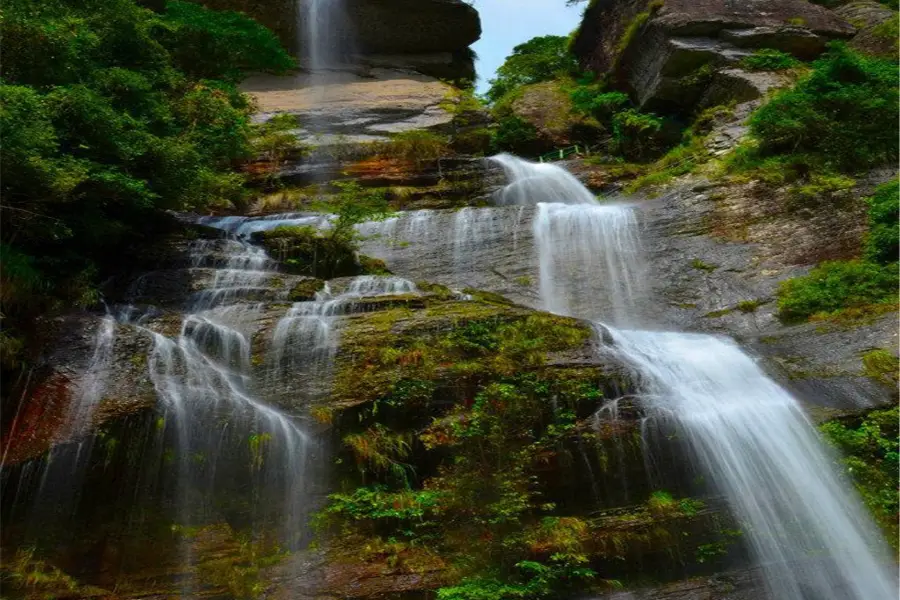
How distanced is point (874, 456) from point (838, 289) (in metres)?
3.77

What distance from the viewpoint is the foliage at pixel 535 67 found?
23.7 metres

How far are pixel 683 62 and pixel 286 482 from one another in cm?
1617

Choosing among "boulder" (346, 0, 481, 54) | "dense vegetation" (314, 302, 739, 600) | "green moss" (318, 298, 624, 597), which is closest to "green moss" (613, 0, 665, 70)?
"boulder" (346, 0, 481, 54)

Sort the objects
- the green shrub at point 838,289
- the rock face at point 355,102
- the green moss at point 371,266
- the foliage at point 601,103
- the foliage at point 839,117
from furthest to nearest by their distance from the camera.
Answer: the foliage at point 601,103
the rock face at point 355,102
the foliage at point 839,117
the green moss at point 371,266
the green shrub at point 838,289

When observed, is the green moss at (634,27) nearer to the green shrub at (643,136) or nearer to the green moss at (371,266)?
the green shrub at (643,136)

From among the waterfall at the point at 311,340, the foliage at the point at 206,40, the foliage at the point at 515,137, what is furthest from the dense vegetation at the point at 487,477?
the foliage at the point at 515,137

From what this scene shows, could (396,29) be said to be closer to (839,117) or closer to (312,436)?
(839,117)

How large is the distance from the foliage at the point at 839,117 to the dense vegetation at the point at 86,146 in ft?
34.7

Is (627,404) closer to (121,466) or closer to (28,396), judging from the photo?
(121,466)

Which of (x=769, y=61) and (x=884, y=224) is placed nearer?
(x=884, y=224)

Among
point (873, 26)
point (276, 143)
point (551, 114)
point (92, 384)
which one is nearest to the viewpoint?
point (92, 384)

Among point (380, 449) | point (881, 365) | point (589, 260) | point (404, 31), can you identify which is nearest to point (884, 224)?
point (881, 365)

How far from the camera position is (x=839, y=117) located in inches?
488

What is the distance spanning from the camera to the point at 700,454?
5.87m
